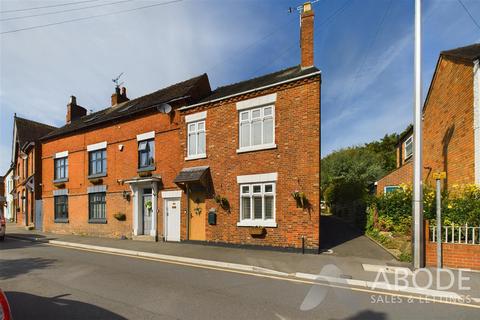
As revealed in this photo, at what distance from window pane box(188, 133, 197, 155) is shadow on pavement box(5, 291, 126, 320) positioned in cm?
910

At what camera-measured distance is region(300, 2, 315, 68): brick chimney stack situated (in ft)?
42.9

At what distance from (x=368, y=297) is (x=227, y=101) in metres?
9.59

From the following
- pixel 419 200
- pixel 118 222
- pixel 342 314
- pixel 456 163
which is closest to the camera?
pixel 342 314

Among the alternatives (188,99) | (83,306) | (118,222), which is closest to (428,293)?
(83,306)

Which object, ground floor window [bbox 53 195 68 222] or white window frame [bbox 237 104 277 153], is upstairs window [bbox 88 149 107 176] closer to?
ground floor window [bbox 53 195 68 222]

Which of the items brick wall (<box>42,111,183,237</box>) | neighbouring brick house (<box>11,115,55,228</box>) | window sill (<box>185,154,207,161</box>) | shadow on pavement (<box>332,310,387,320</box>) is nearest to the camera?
shadow on pavement (<box>332,310,387,320</box>)

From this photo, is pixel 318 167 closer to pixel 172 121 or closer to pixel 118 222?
pixel 172 121

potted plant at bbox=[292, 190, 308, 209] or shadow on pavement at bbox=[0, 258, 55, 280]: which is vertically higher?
potted plant at bbox=[292, 190, 308, 209]

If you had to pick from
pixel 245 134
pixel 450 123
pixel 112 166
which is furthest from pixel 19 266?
pixel 450 123

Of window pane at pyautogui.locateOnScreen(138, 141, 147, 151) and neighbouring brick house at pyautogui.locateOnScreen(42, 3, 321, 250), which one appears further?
window pane at pyautogui.locateOnScreen(138, 141, 147, 151)

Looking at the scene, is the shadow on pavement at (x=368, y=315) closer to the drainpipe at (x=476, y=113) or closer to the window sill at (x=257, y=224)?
the window sill at (x=257, y=224)

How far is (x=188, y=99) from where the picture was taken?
15.6 meters

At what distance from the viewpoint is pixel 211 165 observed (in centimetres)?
1416

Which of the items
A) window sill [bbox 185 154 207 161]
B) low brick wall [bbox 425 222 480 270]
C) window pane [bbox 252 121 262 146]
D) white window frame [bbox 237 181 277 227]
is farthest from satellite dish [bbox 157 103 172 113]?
low brick wall [bbox 425 222 480 270]
